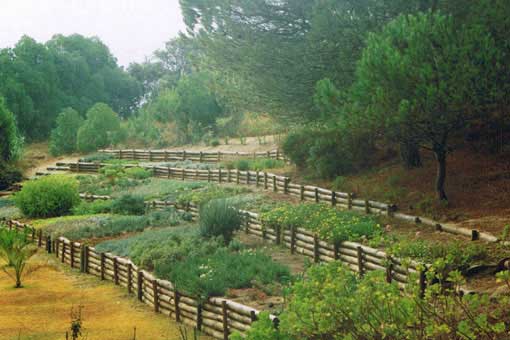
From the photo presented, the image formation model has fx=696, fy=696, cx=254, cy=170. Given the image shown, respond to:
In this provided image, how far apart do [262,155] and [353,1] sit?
1659 centimetres

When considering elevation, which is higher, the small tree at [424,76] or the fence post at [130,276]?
the small tree at [424,76]

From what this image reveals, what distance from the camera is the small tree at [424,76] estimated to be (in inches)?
727

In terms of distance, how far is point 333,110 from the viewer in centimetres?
2098

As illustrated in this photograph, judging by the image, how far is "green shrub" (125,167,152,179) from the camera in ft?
127

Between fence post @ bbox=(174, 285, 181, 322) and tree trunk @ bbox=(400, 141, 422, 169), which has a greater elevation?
tree trunk @ bbox=(400, 141, 422, 169)

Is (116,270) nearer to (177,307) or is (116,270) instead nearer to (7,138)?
(177,307)

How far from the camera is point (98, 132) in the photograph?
2062 inches

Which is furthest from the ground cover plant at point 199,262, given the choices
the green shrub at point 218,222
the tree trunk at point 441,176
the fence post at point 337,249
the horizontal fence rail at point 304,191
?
the tree trunk at point 441,176

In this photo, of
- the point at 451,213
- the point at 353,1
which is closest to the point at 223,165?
the point at 353,1

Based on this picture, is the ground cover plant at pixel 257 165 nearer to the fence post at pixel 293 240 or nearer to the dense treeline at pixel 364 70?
the dense treeline at pixel 364 70

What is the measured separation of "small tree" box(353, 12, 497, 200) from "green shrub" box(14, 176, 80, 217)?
15.9m

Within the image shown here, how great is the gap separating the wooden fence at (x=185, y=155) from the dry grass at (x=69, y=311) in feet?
63.4

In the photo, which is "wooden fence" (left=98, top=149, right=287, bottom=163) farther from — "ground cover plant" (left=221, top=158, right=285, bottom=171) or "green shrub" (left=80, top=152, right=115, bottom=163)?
"ground cover plant" (left=221, top=158, right=285, bottom=171)

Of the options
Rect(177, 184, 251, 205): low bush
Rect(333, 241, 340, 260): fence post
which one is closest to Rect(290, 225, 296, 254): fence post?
Rect(333, 241, 340, 260): fence post
